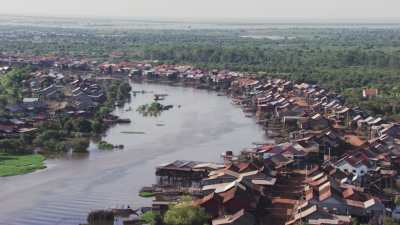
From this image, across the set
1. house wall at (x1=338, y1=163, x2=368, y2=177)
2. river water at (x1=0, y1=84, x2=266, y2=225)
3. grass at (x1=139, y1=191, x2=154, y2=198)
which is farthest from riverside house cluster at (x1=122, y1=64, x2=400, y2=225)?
river water at (x1=0, y1=84, x2=266, y2=225)

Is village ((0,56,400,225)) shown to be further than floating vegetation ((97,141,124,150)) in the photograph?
No

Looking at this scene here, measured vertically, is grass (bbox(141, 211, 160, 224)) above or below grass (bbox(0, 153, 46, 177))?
above

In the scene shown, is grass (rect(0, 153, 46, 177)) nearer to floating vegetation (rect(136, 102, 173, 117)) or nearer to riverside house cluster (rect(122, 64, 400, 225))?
riverside house cluster (rect(122, 64, 400, 225))

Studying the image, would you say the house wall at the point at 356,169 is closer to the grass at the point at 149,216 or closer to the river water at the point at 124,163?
the river water at the point at 124,163

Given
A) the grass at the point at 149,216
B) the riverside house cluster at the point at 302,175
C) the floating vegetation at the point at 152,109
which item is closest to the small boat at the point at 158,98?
the floating vegetation at the point at 152,109

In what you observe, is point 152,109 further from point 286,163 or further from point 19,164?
point 286,163

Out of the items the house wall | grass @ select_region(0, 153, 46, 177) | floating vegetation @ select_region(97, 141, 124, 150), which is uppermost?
the house wall
